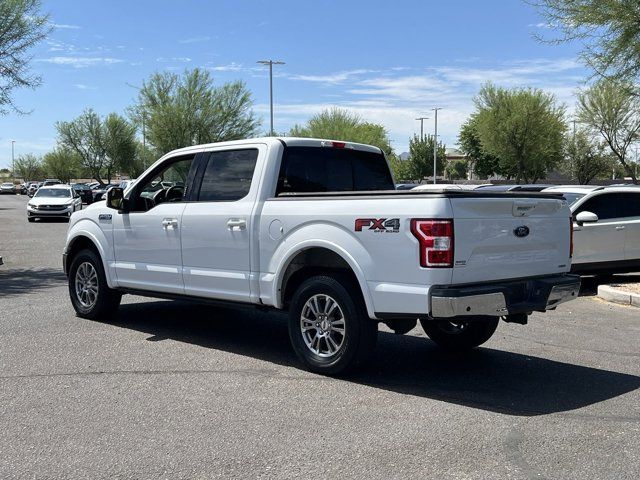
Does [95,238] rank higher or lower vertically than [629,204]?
lower

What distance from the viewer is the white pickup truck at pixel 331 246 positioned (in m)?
5.34

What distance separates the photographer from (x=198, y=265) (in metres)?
7.07

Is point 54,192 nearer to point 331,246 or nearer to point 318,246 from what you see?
point 318,246

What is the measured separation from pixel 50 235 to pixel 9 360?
17945mm

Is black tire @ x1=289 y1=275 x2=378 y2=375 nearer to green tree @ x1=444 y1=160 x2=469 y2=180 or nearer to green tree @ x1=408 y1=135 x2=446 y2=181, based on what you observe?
green tree @ x1=408 y1=135 x2=446 y2=181

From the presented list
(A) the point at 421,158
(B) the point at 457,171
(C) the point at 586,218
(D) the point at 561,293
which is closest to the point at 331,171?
(D) the point at 561,293

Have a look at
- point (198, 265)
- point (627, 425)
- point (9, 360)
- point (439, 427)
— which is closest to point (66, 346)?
point (9, 360)

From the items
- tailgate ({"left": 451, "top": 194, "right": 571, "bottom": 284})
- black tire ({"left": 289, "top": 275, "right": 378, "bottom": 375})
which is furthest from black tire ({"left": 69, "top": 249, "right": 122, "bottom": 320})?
tailgate ({"left": 451, "top": 194, "right": 571, "bottom": 284})

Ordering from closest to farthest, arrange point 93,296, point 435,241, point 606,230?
point 435,241, point 93,296, point 606,230

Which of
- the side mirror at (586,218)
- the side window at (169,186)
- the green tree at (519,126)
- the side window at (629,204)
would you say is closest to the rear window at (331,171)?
the side window at (169,186)

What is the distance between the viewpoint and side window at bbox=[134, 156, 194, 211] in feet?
25.6

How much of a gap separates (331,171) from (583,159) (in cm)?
4193

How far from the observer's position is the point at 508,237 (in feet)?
18.7

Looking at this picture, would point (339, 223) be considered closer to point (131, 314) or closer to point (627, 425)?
point (627, 425)
